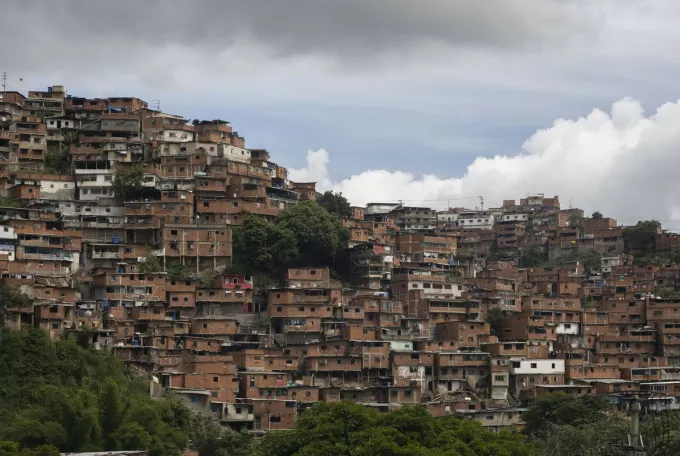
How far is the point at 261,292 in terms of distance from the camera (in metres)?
49.9

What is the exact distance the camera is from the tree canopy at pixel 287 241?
50938mm

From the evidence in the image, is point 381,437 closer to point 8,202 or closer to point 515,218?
point 8,202

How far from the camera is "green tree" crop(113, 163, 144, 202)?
173 ft

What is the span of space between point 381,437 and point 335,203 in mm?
27161

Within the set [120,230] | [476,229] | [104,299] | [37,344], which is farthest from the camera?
[476,229]

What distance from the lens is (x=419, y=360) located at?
4769 cm

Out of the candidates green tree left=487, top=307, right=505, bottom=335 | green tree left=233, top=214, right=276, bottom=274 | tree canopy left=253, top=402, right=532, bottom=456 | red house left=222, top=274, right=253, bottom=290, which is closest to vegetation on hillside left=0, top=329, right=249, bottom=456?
tree canopy left=253, top=402, right=532, bottom=456

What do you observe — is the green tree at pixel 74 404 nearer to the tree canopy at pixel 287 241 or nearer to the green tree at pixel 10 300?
the green tree at pixel 10 300

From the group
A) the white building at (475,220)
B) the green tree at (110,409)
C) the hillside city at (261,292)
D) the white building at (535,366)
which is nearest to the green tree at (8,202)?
the hillside city at (261,292)

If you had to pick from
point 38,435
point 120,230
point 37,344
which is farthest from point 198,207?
point 38,435

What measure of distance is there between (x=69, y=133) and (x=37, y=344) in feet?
68.2

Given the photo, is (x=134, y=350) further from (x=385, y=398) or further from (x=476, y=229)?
(x=476, y=229)

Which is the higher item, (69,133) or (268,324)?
(69,133)

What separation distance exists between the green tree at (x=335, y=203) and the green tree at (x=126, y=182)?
10.3m
